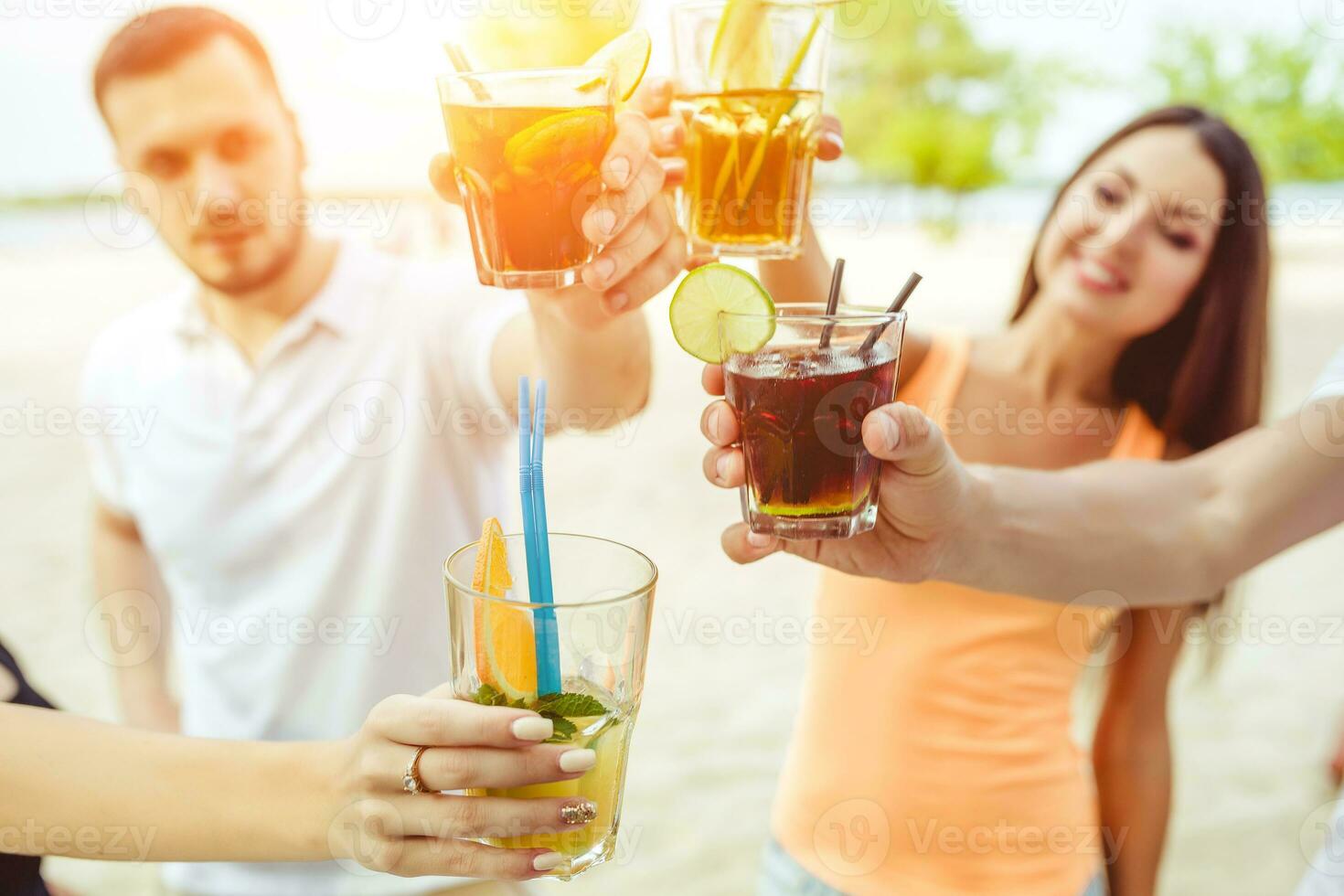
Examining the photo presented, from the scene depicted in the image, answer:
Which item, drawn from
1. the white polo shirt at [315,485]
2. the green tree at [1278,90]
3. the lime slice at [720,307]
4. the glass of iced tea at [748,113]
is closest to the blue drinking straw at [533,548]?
the lime slice at [720,307]

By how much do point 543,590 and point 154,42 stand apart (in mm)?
1552

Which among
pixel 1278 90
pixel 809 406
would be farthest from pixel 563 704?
pixel 1278 90

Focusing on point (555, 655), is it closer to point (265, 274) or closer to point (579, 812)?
point (579, 812)

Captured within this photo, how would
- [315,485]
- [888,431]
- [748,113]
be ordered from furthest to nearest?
[315,485], [748,113], [888,431]

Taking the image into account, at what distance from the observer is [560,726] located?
100 cm

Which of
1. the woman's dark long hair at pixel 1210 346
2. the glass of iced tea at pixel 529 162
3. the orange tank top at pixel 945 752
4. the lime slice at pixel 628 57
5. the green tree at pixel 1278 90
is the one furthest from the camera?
the green tree at pixel 1278 90

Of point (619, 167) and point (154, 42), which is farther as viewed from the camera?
point (154, 42)

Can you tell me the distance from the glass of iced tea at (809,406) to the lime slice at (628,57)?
358mm

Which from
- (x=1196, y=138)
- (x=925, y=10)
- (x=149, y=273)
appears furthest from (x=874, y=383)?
(x=925, y=10)

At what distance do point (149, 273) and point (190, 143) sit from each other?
14.5m

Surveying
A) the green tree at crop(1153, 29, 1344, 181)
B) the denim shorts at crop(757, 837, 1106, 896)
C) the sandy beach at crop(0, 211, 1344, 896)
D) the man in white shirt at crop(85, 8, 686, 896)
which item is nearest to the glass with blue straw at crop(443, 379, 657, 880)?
the man in white shirt at crop(85, 8, 686, 896)

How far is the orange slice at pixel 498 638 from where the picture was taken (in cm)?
98

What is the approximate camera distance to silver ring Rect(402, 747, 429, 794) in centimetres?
95

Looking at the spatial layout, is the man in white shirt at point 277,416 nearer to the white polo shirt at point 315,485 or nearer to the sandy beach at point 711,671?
the white polo shirt at point 315,485
